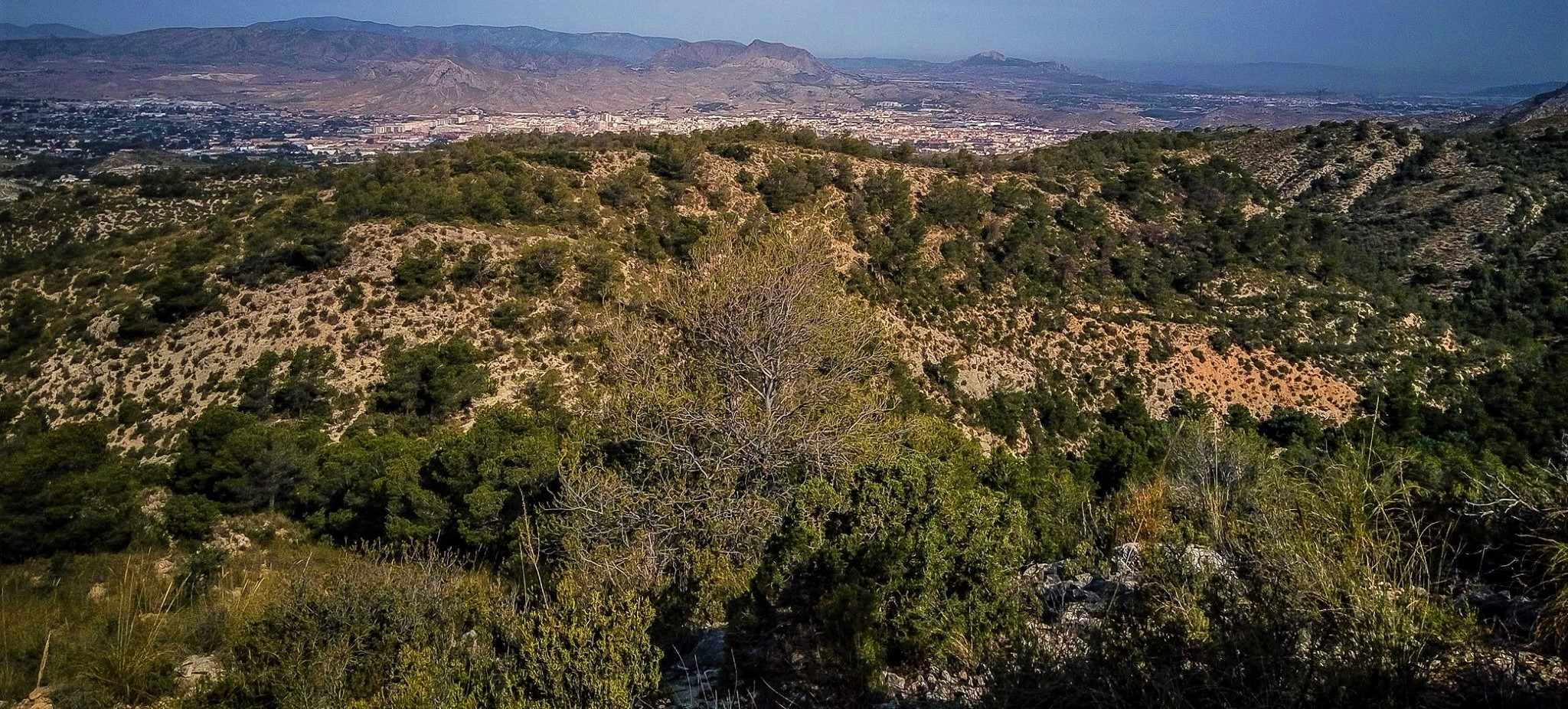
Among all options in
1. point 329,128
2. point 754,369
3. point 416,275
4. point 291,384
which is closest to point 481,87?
point 329,128

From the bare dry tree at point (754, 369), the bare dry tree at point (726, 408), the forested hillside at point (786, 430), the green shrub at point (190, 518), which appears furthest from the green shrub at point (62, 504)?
the bare dry tree at point (754, 369)

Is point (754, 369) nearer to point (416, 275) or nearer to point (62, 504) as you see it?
point (62, 504)

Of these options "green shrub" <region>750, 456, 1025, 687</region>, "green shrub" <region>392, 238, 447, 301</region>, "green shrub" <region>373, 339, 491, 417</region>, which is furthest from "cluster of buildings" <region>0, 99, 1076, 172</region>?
"green shrub" <region>750, 456, 1025, 687</region>

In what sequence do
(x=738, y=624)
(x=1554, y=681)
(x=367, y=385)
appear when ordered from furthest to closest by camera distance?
1. (x=367, y=385)
2. (x=738, y=624)
3. (x=1554, y=681)

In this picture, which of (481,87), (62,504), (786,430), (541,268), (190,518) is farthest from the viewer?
(481,87)

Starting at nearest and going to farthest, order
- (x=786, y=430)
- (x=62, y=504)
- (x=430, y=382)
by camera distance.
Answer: (x=786, y=430)
(x=62, y=504)
(x=430, y=382)

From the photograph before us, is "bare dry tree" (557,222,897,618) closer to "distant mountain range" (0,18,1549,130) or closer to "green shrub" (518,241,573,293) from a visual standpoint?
"green shrub" (518,241,573,293)

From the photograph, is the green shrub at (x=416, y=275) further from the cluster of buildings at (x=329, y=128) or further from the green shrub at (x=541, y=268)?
the cluster of buildings at (x=329, y=128)

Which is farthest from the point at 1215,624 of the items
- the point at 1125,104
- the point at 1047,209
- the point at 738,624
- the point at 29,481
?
the point at 1125,104

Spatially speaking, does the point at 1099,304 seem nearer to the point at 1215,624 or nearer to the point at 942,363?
the point at 942,363
